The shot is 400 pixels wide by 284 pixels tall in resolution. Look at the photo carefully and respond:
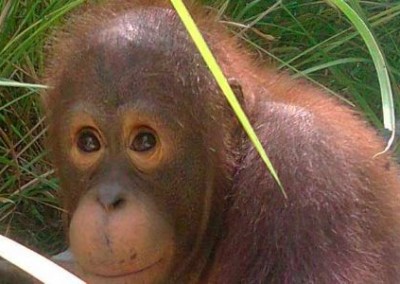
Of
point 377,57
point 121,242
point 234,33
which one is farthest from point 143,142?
point 234,33

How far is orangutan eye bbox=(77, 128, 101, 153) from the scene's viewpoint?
2609 millimetres

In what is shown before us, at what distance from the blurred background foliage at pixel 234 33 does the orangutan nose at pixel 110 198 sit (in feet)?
3.02

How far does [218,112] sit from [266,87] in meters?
0.25

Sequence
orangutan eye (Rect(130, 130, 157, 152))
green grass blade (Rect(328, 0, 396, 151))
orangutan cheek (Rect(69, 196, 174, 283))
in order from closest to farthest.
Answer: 1. green grass blade (Rect(328, 0, 396, 151))
2. orangutan cheek (Rect(69, 196, 174, 283))
3. orangutan eye (Rect(130, 130, 157, 152))

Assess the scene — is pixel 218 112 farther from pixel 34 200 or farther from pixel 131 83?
pixel 34 200

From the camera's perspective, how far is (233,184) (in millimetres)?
2654

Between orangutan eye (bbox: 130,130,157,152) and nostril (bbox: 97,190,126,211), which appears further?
orangutan eye (bbox: 130,130,157,152)

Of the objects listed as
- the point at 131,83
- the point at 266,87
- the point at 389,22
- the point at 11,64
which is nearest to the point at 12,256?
the point at 131,83

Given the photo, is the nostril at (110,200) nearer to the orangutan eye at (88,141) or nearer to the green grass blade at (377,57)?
the orangutan eye at (88,141)

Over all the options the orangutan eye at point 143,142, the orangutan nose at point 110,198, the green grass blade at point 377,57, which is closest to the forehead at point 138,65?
the orangutan eye at point 143,142

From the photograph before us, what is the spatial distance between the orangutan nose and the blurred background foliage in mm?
922

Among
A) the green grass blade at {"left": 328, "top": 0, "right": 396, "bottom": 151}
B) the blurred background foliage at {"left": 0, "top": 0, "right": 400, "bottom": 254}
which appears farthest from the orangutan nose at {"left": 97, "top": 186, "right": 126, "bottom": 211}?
the blurred background foliage at {"left": 0, "top": 0, "right": 400, "bottom": 254}

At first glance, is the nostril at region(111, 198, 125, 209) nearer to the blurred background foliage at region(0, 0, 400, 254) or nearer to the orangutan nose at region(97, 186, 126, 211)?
the orangutan nose at region(97, 186, 126, 211)

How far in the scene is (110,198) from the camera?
7.93ft
